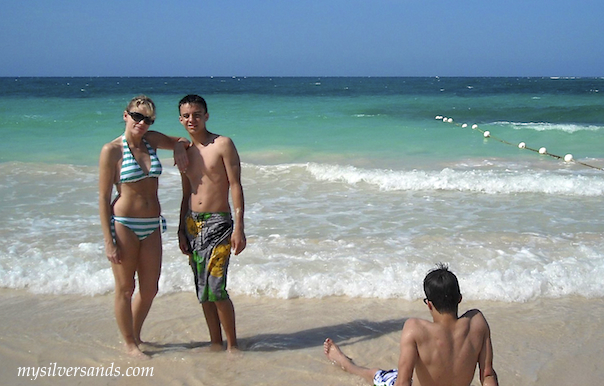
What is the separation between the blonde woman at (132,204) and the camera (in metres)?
3.36

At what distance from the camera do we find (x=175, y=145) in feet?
11.7

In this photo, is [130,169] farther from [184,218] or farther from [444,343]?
[444,343]

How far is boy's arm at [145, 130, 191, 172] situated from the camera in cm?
349

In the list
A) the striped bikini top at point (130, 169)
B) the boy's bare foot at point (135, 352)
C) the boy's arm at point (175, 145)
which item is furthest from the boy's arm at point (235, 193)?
the boy's bare foot at point (135, 352)

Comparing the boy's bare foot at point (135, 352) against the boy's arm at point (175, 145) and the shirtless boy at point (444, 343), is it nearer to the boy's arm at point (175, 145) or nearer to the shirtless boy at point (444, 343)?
the boy's arm at point (175, 145)

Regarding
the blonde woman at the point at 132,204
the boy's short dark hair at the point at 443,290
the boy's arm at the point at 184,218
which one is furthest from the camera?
the boy's arm at the point at 184,218

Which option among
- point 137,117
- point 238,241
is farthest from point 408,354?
point 137,117

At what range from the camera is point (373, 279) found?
4.90 m

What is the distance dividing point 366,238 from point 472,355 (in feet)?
12.4

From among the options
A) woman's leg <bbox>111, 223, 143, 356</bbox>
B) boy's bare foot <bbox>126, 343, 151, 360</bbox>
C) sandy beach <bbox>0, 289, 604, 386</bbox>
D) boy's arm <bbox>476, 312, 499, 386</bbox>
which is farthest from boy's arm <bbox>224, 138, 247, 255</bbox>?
boy's arm <bbox>476, 312, 499, 386</bbox>

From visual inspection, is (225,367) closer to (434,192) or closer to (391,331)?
(391,331)

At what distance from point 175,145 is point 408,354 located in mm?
1965

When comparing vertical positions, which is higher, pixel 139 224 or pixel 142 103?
pixel 142 103

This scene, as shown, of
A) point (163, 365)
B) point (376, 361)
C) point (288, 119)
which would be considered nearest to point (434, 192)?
point (376, 361)
